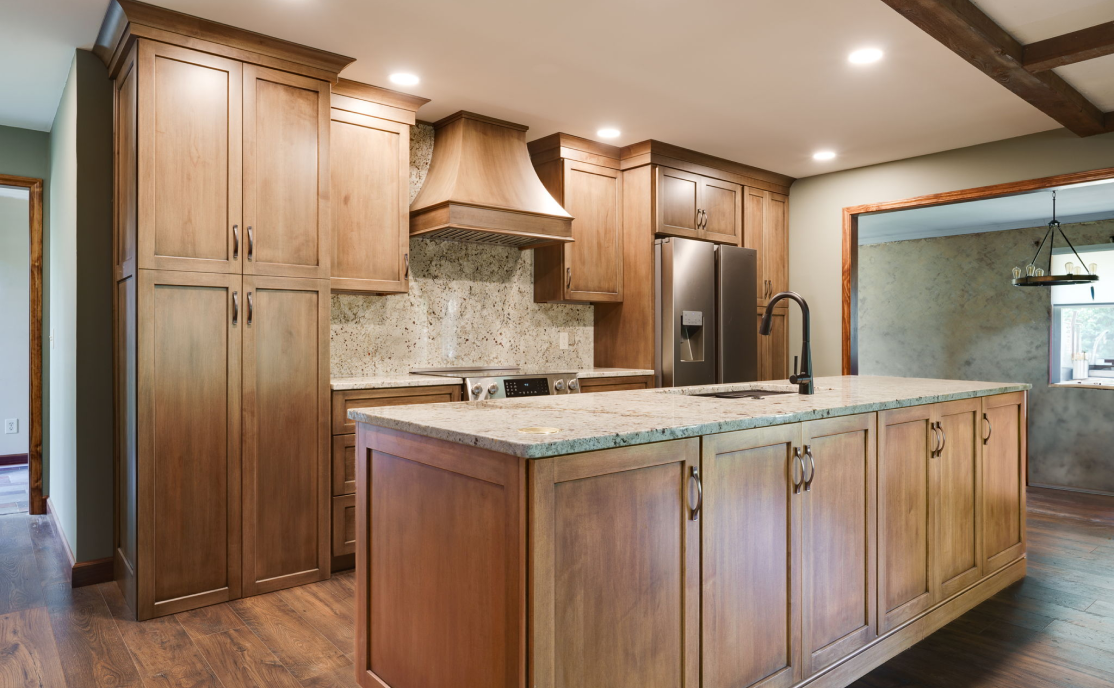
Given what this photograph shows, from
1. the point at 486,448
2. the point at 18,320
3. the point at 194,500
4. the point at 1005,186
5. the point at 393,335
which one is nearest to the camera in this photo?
the point at 486,448

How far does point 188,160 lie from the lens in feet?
9.14

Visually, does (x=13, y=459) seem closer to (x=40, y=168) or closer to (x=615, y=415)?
(x=40, y=168)

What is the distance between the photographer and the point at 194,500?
2805 mm

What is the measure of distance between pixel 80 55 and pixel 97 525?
7.00 feet

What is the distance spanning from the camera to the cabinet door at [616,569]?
4.59 ft

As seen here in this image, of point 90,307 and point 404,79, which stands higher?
point 404,79

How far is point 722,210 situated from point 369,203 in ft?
8.78

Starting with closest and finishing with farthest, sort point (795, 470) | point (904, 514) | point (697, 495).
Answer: point (697, 495), point (795, 470), point (904, 514)

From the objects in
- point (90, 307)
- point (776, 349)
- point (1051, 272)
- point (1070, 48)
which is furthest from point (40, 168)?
point (1051, 272)

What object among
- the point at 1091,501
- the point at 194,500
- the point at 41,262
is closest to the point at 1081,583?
the point at 1091,501

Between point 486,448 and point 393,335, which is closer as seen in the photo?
point 486,448

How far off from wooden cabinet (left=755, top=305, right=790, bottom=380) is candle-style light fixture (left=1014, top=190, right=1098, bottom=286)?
1.97 metres

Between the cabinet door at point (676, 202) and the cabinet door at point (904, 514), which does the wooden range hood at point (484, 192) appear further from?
the cabinet door at point (904, 514)

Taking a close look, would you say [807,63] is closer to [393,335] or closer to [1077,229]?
[393,335]
